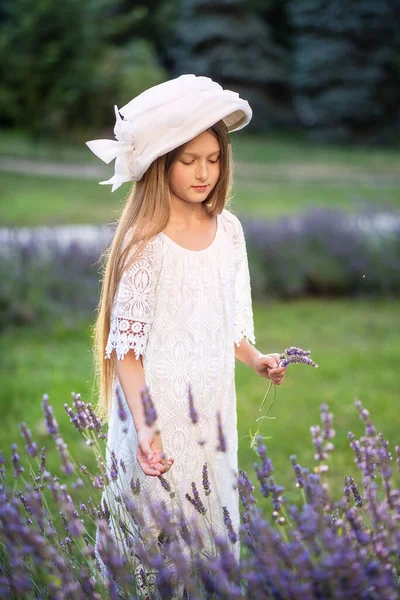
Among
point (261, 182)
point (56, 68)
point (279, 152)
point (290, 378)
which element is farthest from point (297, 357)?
point (279, 152)

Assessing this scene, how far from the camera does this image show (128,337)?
222 cm

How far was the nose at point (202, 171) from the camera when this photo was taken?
2279 mm

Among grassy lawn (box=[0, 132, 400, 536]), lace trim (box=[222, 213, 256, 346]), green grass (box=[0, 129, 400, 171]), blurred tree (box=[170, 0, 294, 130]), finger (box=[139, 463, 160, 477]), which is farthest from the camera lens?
blurred tree (box=[170, 0, 294, 130])

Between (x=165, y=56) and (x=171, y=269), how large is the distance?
3324cm

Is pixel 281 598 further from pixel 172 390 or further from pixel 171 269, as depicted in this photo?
pixel 171 269

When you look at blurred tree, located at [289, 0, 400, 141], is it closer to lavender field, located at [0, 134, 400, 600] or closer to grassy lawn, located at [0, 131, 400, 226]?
grassy lawn, located at [0, 131, 400, 226]

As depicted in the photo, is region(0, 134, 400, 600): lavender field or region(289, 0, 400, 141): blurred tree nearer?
region(0, 134, 400, 600): lavender field

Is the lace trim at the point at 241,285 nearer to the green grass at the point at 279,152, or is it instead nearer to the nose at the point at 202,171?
the nose at the point at 202,171

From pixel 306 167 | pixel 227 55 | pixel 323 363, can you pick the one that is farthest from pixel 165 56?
pixel 323 363

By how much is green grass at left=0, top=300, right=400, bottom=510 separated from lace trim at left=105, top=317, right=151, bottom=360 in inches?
65.2

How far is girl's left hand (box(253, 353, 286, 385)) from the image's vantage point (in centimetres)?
240

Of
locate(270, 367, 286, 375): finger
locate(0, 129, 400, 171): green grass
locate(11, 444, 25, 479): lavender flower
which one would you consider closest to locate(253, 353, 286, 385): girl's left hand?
locate(270, 367, 286, 375): finger

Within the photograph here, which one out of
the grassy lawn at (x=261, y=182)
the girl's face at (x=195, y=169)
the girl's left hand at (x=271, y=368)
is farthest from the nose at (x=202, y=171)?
the grassy lawn at (x=261, y=182)

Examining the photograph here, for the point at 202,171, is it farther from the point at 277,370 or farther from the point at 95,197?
the point at 95,197
